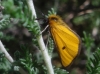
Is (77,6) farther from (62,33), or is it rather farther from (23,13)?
(23,13)

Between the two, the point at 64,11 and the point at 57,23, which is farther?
the point at 64,11

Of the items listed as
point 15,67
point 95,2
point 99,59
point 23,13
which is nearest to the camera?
point 23,13

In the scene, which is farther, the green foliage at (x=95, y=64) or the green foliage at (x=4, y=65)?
the green foliage at (x=4, y=65)

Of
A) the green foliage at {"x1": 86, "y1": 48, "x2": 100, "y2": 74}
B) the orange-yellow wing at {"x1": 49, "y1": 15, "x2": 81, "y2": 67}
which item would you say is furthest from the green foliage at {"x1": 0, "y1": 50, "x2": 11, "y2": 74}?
the green foliage at {"x1": 86, "y1": 48, "x2": 100, "y2": 74}

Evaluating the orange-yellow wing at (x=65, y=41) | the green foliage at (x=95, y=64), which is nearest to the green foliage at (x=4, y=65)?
the orange-yellow wing at (x=65, y=41)

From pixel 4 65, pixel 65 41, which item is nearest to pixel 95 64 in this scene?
Answer: pixel 65 41

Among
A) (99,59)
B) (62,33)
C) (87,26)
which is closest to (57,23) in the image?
(62,33)

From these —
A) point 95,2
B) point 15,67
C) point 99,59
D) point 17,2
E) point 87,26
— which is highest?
point 95,2

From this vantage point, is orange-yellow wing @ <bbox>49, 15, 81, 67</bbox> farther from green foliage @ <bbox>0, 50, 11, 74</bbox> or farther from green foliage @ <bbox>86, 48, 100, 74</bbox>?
green foliage @ <bbox>0, 50, 11, 74</bbox>

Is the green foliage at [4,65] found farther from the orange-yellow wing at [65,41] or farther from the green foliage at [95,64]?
the green foliage at [95,64]
